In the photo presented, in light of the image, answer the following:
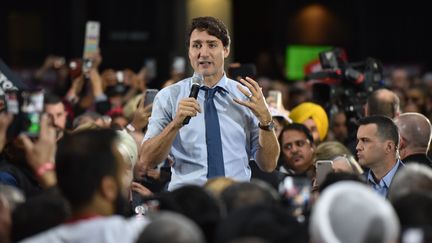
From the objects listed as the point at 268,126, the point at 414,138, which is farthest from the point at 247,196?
the point at 414,138

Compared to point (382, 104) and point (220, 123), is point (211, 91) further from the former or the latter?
point (382, 104)

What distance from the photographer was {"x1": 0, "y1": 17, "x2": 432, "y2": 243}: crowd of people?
448 cm

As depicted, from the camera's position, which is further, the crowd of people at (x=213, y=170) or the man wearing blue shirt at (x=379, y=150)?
the man wearing blue shirt at (x=379, y=150)

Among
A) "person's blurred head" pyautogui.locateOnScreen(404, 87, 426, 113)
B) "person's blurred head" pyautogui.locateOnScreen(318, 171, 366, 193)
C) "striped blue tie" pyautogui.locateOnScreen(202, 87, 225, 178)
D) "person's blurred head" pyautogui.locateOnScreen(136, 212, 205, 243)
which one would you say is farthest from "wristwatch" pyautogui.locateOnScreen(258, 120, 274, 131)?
"person's blurred head" pyautogui.locateOnScreen(404, 87, 426, 113)

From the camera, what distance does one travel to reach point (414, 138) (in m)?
8.31

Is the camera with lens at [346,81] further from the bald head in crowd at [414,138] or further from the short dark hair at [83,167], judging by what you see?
the short dark hair at [83,167]

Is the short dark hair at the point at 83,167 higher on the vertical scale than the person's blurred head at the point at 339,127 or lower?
higher

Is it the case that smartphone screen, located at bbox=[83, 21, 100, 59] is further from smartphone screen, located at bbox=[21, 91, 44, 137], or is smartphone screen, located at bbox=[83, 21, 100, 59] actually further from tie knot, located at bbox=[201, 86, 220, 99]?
smartphone screen, located at bbox=[21, 91, 44, 137]

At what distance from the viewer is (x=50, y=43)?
18172 mm

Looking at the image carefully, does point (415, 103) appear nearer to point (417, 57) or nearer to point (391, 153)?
point (391, 153)

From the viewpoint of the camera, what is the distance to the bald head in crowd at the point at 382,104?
30.7ft

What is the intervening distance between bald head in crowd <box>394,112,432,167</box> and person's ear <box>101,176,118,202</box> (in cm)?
392

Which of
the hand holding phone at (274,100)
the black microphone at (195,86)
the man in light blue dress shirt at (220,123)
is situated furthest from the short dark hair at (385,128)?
the hand holding phone at (274,100)

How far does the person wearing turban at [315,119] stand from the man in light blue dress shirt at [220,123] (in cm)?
319
